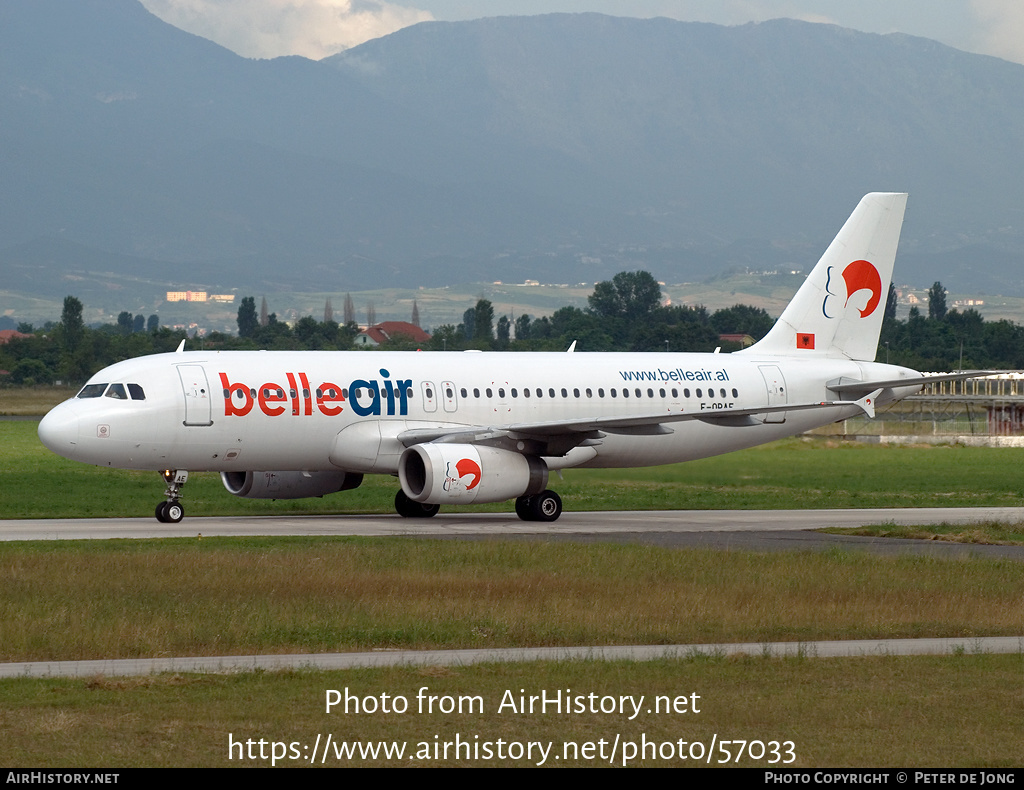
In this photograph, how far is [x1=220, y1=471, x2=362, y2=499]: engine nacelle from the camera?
41062 mm

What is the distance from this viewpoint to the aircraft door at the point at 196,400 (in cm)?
3762

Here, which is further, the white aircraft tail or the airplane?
the white aircraft tail

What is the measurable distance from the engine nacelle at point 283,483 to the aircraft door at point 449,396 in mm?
3092

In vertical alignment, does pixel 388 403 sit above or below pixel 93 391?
below

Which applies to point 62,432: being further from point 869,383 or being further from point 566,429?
point 869,383

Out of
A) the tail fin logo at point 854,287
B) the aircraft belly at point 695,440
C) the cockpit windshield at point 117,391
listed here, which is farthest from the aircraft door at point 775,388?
the cockpit windshield at point 117,391

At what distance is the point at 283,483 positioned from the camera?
136ft

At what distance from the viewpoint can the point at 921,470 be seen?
6669 centimetres

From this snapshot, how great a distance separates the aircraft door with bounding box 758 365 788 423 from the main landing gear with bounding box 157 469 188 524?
55.0ft

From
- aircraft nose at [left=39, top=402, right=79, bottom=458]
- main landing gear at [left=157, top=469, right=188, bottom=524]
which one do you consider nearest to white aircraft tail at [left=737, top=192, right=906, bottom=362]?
main landing gear at [left=157, top=469, right=188, bottom=524]

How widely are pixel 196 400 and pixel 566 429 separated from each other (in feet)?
29.5

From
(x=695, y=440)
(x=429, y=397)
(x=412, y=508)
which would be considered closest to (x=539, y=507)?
(x=412, y=508)

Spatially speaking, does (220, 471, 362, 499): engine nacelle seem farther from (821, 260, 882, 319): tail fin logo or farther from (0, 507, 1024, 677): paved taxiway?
(821, 260, 882, 319): tail fin logo
